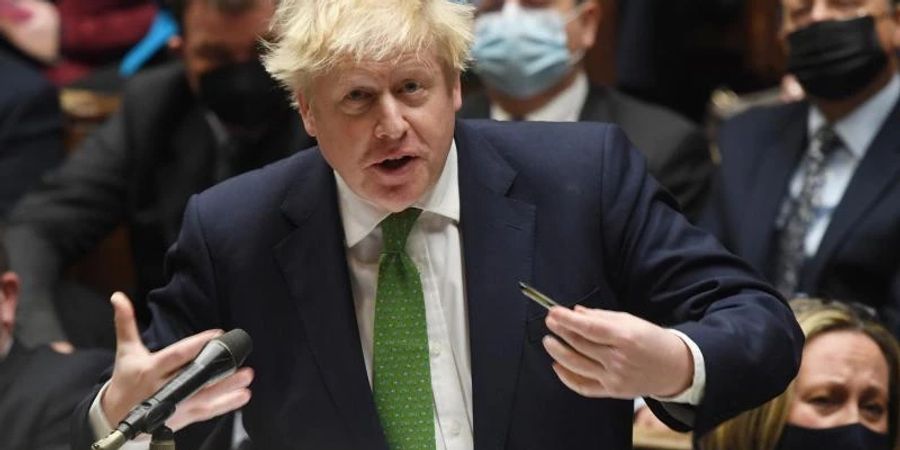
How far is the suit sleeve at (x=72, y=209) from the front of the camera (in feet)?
11.1

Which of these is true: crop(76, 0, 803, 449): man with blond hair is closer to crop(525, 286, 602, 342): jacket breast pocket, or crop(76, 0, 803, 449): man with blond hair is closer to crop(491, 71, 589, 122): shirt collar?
crop(525, 286, 602, 342): jacket breast pocket

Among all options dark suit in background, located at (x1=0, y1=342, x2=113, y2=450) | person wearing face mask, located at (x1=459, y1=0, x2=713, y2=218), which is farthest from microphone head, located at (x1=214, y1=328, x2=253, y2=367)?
person wearing face mask, located at (x1=459, y1=0, x2=713, y2=218)

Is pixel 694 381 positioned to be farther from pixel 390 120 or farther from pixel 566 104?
pixel 566 104

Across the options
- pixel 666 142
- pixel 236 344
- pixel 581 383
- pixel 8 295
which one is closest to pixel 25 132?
pixel 8 295

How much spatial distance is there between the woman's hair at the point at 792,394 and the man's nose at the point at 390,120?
2.48 ft

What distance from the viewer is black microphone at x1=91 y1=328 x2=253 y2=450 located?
158 centimetres

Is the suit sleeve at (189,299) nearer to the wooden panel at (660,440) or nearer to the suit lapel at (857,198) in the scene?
the wooden panel at (660,440)

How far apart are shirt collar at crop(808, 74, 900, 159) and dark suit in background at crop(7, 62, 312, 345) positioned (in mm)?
1049

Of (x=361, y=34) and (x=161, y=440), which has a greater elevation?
(x=361, y=34)

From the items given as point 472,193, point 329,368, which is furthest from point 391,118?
point 329,368

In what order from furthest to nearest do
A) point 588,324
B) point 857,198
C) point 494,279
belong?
point 857,198
point 494,279
point 588,324

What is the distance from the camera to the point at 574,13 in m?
3.43

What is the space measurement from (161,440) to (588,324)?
1.43ft

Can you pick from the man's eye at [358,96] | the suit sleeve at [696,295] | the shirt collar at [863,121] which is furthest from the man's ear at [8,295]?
the shirt collar at [863,121]
